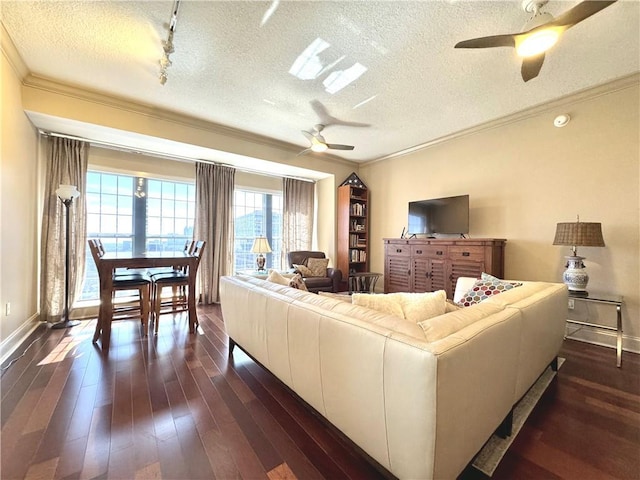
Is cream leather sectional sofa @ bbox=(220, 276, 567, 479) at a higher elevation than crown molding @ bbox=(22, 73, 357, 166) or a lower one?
lower

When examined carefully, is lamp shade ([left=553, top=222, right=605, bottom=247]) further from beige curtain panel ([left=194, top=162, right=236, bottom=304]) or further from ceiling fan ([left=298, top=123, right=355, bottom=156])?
beige curtain panel ([left=194, top=162, right=236, bottom=304])

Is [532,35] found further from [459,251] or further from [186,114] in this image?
[186,114]

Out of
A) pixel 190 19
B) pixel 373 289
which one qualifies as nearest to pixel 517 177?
pixel 373 289

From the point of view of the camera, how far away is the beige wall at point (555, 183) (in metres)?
2.74

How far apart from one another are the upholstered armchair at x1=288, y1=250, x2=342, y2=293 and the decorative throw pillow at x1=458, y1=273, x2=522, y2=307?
248 cm

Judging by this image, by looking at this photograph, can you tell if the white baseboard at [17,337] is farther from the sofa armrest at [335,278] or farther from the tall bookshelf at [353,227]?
the tall bookshelf at [353,227]

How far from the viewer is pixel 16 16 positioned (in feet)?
6.60

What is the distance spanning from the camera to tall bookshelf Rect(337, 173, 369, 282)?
17.1 feet

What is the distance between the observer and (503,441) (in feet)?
4.84

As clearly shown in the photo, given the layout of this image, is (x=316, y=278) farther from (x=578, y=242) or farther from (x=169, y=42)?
(x=169, y=42)

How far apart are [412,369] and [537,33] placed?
2203mm

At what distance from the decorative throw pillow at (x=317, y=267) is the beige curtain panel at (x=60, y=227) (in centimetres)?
332

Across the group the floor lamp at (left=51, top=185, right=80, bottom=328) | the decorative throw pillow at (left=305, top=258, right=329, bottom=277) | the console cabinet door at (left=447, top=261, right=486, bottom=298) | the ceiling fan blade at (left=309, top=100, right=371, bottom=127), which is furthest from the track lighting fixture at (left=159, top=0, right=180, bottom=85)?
the console cabinet door at (left=447, top=261, right=486, bottom=298)

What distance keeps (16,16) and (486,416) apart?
4.06m
